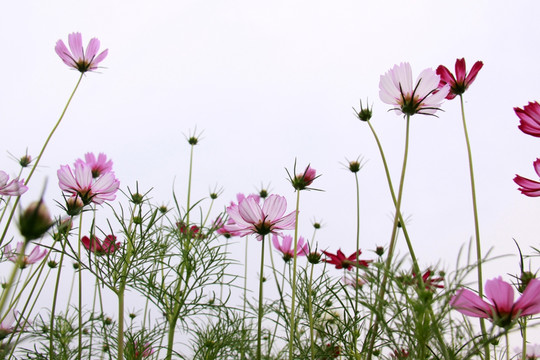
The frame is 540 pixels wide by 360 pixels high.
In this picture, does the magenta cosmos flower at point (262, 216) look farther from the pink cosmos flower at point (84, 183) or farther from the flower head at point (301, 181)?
the pink cosmos flower at point (84, 183)

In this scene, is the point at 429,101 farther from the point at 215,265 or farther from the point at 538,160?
the point at 215,265

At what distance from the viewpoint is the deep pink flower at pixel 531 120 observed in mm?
559

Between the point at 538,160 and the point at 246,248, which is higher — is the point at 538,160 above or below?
below

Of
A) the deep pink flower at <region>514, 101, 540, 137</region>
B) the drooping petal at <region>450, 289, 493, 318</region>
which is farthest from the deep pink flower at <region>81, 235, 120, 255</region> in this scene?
the deep pink flower at <region>514, 101, 540, 137</region>

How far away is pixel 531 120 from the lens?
22.2 inches

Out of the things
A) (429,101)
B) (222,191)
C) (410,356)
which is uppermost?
(222,191)

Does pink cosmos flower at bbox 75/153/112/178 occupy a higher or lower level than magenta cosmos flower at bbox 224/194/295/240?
higher

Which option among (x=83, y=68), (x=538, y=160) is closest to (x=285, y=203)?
(x=538, y=160)

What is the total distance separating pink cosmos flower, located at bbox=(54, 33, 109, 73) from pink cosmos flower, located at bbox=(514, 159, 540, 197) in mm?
1100

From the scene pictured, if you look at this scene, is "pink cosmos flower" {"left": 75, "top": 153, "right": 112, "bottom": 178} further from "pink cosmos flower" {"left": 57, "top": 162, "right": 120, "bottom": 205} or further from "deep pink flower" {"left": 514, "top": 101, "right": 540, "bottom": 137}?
"deep pink flower" {"left": 514, "top": 101, "right": 540, "bottom": 137}

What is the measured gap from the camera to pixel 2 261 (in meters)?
1.13

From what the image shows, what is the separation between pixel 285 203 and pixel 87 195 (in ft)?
1.29

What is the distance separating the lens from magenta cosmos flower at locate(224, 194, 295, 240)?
2.26ft

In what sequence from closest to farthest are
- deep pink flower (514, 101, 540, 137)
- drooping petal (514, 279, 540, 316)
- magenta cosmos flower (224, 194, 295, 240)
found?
drooping petal (514, 279, 540, 316) < deep pink flower (514, 101, 540, 137) < magenta cosmos flower (224, 194, 295, 240)
